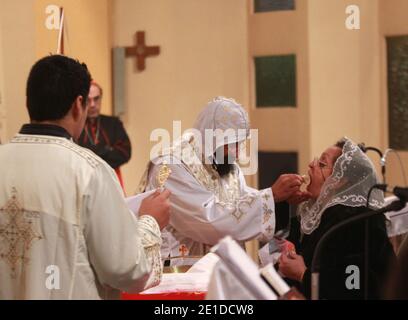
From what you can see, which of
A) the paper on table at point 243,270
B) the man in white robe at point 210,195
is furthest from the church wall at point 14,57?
the paper on table at point 243,270

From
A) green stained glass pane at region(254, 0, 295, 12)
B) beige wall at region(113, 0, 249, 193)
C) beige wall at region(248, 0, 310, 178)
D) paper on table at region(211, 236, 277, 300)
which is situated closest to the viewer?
paper on table at region(211, 236, 277, 300)

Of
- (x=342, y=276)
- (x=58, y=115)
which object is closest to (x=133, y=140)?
(x=342, y=276)

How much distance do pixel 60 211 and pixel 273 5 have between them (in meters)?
6.36

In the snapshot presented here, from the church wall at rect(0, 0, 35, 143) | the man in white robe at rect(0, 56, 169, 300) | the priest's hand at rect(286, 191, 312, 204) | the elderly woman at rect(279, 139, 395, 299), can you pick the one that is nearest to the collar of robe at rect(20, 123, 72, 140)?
the man in white robe at rect(0, 56, 169, 300)

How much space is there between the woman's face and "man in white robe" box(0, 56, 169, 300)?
4.93 ft

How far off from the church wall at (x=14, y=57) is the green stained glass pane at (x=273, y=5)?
8.50ft

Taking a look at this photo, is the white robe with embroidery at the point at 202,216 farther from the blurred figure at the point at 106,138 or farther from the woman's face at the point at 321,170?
the blurred figure at the point at 106,138

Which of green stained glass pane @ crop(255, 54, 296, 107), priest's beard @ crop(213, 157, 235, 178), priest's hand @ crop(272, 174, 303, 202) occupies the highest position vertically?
green stained glass pane @ crop(255, 54, 296, 107)

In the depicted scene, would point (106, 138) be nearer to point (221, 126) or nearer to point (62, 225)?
point (221, 126)

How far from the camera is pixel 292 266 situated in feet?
12.2

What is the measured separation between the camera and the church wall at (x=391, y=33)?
7.95 m

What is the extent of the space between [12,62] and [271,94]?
2.86 metres

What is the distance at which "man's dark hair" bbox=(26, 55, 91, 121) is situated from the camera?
2.71 meters

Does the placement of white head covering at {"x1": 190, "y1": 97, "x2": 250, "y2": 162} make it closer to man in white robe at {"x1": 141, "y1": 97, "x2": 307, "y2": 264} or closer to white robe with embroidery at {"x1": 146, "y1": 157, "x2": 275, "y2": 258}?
man in white robe at {"x1": 141, "y1": 97, "x2": 307, "y2": 264}
